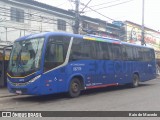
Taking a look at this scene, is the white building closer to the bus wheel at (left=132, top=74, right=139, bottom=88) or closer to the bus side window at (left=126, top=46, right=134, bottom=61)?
the bus side window at (left=126, top=46, right=134, bottom=61)

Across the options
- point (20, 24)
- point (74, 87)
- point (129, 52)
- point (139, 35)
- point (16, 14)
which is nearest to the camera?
point (74, 87)

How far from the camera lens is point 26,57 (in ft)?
44.9

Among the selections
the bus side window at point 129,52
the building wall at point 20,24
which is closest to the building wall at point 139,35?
the building wall at point 20,24

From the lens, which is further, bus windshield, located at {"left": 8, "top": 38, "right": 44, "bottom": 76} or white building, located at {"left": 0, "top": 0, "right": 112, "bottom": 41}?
white building, located at {"left": 0, "top": 0, "right": 112, "bottom": 41}

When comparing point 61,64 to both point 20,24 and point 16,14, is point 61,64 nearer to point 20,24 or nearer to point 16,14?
point 16,14

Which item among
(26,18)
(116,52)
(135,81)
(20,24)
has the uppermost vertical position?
(26,18)

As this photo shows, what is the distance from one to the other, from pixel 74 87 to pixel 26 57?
117 inches

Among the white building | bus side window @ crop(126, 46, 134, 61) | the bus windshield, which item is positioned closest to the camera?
the bus windshield

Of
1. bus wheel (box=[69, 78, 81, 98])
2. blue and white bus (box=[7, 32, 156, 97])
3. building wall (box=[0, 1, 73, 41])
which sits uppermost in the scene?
building wall (box=[0, 1, 73, 41])

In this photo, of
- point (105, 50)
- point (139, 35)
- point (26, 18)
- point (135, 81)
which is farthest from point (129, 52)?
point (139, 35)

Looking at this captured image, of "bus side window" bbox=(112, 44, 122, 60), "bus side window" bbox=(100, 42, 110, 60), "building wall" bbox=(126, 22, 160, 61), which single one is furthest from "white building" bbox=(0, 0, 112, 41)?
"building wall" bbox=(126, 22, 160, 61)

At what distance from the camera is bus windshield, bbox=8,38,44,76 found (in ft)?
43.8

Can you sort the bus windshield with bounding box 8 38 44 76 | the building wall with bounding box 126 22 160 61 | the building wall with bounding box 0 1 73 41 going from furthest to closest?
the building wall with bounding box 126 22 160 61 → the building wall with bounding box 0 1 73 41 → the bus windshield with bounding box 8 38 44 76

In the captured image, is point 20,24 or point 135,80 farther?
point 20,24
